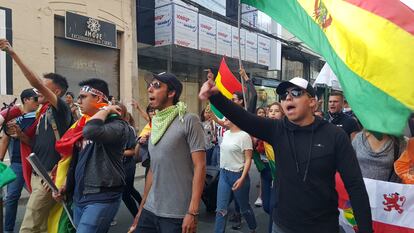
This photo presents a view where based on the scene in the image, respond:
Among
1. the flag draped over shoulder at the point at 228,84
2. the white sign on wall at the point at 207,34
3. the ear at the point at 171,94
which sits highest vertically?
the white sign on wall at the point at 207,34

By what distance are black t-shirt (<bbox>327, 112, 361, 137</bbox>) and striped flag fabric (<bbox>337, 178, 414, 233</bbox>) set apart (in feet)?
4.82

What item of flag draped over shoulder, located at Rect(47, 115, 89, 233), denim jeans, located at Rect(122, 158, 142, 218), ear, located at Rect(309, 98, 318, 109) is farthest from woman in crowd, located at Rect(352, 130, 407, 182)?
denim jeans, located at Rect(122, 158, 142, 218)

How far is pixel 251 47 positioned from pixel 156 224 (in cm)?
1590

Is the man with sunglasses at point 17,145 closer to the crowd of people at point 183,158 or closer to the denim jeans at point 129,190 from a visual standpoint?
the crowd of people at point 183,158

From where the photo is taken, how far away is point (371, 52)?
9.44 ft

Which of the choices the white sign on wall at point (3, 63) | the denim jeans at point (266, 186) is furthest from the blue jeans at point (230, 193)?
the white sign on wall at point (3, 63)

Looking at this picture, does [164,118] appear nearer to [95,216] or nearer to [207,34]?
[95,216]

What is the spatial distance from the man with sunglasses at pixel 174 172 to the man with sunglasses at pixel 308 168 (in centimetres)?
41

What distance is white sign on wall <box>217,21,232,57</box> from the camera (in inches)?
634

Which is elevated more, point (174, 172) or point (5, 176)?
point (174, 172)

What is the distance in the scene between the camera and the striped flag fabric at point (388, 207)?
3.24 m

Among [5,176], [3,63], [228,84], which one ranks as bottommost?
[5,176]

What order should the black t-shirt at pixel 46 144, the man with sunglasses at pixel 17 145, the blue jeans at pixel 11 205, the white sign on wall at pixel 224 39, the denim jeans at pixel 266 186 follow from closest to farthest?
the black t-shirt at pixel 46 144
the man with sunglasses at pixel 17 145
the blue jeans at pixel 11 205
the denim jeans at pixel 266 186
the white sign on wall at pixel 224 39

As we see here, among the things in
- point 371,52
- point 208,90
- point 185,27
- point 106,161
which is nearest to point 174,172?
point 106,161
